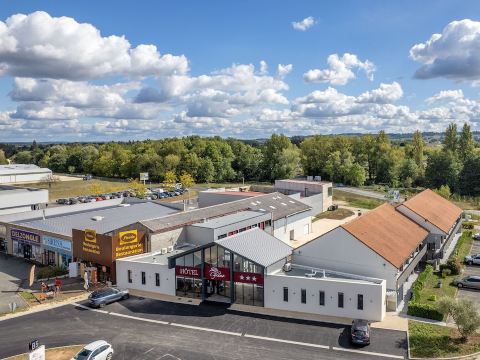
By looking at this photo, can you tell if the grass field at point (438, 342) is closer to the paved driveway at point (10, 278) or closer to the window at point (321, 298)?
the window at point (321, 298)

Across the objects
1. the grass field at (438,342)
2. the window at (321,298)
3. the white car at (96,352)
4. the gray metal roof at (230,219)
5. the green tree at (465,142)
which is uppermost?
the green tree at (465,142)

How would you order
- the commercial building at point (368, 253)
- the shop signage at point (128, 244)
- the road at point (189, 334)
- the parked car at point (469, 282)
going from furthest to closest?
the shop signage at point (128, 244)
the parked car at point (469, 282)
the commercial building at point (368, 253)
the road at point (189, 334)

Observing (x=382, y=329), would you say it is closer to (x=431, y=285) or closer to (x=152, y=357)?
(x=431, y=285)

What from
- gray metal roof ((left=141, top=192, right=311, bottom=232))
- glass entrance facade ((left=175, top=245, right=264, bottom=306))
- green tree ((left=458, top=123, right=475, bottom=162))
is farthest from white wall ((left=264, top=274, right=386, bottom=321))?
green tree ((left=458, top=123, right=475, bottom=162))

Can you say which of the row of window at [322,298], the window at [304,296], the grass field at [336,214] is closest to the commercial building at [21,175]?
the grass field at [336,214]

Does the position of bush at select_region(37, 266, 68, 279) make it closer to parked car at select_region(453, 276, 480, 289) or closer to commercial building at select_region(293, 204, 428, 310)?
commercial building at select_region(293, 204, 428, 310)

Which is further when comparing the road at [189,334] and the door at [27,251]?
the door at [27,251]
